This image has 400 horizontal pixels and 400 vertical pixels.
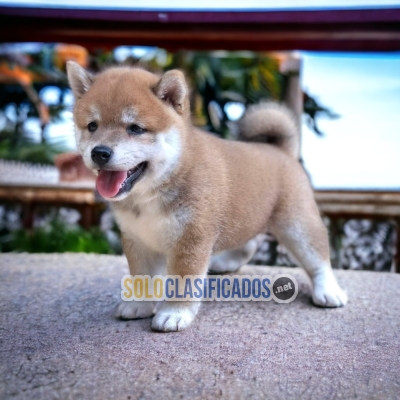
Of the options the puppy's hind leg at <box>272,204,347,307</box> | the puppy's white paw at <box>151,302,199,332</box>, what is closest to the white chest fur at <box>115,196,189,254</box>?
the puppy's white paw at <box>151,302,199,332</box>

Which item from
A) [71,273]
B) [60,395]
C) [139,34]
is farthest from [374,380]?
[139,34]

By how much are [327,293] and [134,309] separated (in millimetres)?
1047

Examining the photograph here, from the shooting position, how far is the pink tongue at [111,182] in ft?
6.26

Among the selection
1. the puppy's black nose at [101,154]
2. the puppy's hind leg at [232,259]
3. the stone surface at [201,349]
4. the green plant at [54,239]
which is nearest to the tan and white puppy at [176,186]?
the puppy's black nose at [101,154]

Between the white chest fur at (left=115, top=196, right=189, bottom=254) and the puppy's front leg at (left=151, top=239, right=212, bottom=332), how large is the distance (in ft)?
0.20

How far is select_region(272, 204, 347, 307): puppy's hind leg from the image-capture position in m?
2.52

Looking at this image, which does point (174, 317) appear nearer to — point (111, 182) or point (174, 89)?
point (111, 182)

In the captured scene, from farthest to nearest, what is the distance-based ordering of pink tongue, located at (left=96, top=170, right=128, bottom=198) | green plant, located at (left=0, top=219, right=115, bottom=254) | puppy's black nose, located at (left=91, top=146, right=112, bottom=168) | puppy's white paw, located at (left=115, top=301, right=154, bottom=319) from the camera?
green plant, located at (left=0, top=219, right=115, bottom=254) → puppy's white paw, located at (left=115, top=301, right=154, bottom=319) → pink tongue, located at (left=96, top=170, right=128, bottom=198) → puppy's black nose, located at (left=91, top=146, right=112, bottom=168)

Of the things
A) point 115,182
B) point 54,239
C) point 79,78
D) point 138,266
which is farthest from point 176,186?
point 54,239

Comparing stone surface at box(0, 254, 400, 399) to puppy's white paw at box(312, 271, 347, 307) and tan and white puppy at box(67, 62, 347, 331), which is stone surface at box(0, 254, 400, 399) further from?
tan and white puppy at box(67, 62, 347, 331)

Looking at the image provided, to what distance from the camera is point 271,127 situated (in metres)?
2.82

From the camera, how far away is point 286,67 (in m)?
4.13

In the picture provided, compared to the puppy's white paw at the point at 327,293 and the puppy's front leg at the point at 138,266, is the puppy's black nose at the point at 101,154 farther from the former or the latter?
the puppy's white paw at the point at 327,293

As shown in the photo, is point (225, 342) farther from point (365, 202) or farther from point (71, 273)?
point (365, 202)
